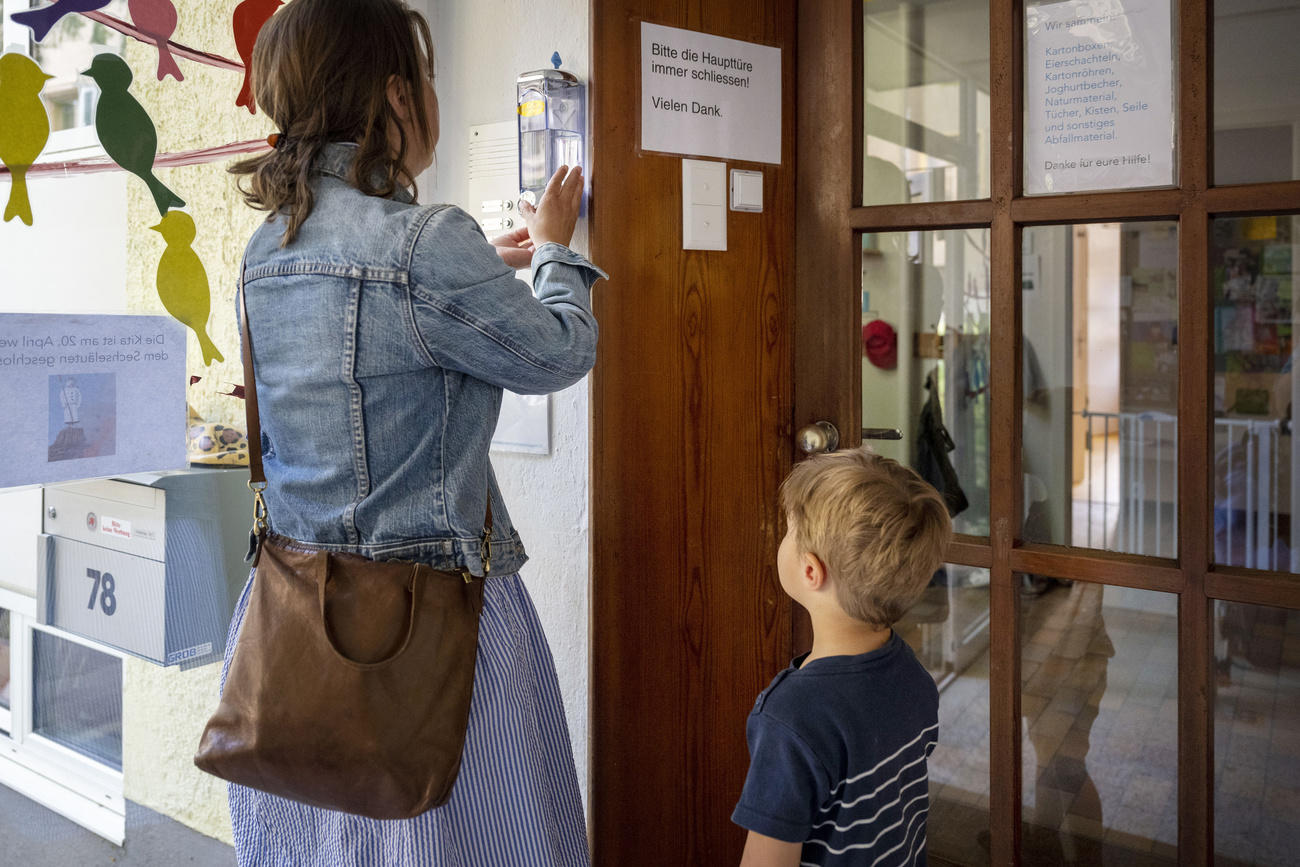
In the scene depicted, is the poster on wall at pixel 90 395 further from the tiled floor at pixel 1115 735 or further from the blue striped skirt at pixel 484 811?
the tiled floor at pixel 1115 735

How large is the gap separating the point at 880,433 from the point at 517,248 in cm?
72

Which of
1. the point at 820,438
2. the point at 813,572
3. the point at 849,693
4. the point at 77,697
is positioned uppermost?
the point at 820,438

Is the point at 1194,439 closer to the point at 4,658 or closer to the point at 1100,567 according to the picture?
the point at 1100,567

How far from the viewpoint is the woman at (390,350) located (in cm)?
108

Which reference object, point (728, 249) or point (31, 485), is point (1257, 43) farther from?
point (31, 485)

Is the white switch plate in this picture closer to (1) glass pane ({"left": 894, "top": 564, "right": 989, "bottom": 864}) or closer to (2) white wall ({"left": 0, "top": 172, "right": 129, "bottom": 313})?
(1) glass pane ({"left": 894, "top": 564, "right": 989, "bottom": 864})

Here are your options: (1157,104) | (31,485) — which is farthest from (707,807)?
(1157,104)

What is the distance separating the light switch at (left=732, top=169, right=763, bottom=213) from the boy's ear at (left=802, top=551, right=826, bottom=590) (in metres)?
0.76

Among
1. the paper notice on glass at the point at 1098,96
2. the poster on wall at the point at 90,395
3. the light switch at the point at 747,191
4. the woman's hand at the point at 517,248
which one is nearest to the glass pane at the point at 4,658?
the poster on wall at the point at 90,395

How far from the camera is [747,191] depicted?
1.71 meters

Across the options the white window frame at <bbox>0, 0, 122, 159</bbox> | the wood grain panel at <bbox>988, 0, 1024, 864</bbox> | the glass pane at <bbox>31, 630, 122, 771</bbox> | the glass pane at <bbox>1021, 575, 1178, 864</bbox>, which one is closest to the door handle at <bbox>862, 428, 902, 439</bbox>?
the wood grain panel at <bbox>988, 0, 1024, 864</bbox>

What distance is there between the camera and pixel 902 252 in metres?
1.78

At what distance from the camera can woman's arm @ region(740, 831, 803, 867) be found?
1054mm

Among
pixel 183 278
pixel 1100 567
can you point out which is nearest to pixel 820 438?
pixel 1100 567
